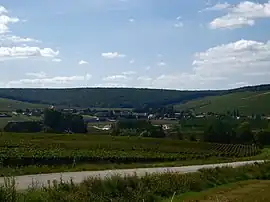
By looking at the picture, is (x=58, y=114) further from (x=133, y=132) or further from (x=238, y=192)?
(x=238, y=192)

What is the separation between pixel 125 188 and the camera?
20859 millimetres

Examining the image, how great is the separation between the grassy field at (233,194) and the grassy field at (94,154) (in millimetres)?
11158

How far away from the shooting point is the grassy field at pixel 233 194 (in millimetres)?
22547

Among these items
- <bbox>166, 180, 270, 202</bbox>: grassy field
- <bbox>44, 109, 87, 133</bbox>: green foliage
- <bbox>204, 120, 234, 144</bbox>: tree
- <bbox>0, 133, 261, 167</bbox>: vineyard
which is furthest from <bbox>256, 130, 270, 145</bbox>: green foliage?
<bbox>166, 180, 270, 202</bbox>: grassy field

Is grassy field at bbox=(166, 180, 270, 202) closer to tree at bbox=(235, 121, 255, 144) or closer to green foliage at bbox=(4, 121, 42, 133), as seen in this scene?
tree at bbox=(235, 121, 255, 144)

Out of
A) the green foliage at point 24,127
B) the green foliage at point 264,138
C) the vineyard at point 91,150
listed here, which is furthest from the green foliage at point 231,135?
the green foliage at point 24,127

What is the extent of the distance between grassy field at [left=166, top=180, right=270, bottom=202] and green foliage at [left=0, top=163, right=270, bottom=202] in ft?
1.99

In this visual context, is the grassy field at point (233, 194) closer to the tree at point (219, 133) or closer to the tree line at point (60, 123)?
the tree at point (219, 133)

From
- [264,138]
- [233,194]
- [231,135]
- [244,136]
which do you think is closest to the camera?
[233,194]

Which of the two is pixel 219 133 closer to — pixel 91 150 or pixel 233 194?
pixel 91 150

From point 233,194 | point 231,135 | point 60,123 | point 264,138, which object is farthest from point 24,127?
point 233,194

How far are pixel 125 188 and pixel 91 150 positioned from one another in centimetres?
4809

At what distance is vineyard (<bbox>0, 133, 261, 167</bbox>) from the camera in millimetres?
52500

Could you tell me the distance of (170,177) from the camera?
25828mm
